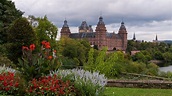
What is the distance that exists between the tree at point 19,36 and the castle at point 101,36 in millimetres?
80979

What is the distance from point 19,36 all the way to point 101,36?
87598 millimetres

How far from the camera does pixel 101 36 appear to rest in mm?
105438

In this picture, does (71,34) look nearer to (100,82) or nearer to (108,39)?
(108,39)

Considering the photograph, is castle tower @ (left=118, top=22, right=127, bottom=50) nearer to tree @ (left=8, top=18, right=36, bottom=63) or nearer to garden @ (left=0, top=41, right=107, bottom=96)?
tree @ (left=8, top=18, right=36, bottom=63)

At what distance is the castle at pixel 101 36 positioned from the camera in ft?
346

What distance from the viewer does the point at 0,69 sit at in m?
8.86

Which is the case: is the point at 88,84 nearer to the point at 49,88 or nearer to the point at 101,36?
the point at 49,88

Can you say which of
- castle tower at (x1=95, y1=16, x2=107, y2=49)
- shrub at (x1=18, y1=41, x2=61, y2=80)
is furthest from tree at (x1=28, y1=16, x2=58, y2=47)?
castle tower at (x1=95, y1=16, x2=107, y2=49)

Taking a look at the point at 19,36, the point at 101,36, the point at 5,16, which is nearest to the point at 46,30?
the point at 5,16

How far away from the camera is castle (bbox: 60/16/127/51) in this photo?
10544 cm

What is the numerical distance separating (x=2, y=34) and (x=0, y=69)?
15.5 m

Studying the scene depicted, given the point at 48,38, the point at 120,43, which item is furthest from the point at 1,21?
the point at 120,43

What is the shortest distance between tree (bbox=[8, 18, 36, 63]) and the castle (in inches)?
3188

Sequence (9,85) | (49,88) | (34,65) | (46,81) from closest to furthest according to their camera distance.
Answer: (49,88) < (46,81) < (9,85) < (34,65)
